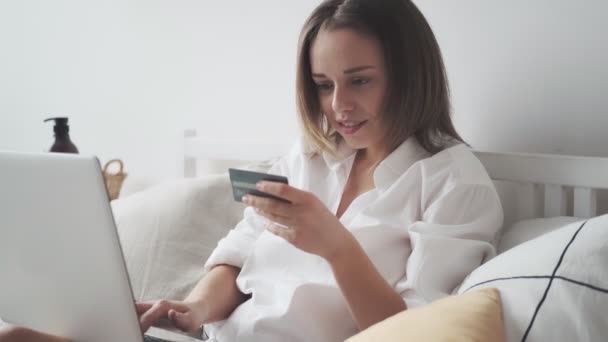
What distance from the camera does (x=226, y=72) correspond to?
6.17 feet

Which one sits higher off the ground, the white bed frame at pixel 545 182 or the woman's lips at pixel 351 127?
the woman's lips at pixel 351 127

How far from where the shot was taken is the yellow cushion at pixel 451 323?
722 millimetres

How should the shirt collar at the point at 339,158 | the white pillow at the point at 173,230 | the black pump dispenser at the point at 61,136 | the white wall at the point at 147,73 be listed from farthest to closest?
the white wall at the point at 147,73
the black pump dispenser at the point at 61,136
the white pillow at the point at 173,230
the shirt collar at the point at 339,158

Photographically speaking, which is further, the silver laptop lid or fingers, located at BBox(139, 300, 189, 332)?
fingers, located at BBox(139, 300, 189, 332)

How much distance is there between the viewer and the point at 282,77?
1.74m

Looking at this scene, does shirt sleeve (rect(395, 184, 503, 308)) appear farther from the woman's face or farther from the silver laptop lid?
the silver laptop lid

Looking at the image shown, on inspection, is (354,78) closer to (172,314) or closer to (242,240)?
(242,240)

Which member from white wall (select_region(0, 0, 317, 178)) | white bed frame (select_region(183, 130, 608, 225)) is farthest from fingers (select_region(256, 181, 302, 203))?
white wall (select_region(0, 0, 317, 178))

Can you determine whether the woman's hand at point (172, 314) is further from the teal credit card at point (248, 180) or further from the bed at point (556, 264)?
the bed at point (556, 264)

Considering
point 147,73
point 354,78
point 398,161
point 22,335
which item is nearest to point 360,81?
point 354,78

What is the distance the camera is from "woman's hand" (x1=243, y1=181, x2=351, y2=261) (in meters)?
0.95

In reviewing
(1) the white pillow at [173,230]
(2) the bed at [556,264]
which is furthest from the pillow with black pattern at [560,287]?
(1) the white pillow at [173,230]

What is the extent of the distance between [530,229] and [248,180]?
0.46 metres

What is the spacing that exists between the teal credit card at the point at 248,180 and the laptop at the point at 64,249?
7.3 inches
